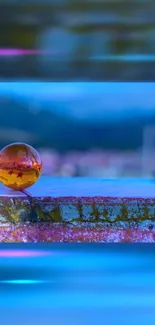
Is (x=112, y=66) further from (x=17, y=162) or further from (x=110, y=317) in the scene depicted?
(x=110, y=317)

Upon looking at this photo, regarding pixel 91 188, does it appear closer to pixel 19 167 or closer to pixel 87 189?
pixel 87 189

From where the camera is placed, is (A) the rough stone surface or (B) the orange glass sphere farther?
(B) the orange glass sphere

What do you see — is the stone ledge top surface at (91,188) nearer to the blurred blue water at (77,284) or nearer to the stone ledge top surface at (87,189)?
the stone ledge top surface at (87,189)

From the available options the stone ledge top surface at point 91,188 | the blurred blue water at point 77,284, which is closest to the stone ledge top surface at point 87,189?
the stone ledge top surface at point 91,188

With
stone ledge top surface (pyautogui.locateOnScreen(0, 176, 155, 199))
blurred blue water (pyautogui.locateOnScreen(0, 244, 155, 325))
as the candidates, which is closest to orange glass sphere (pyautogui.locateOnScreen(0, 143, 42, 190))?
stone ledge top surface (pyautogui.locateOnScreen(0, 176, 155, 199))

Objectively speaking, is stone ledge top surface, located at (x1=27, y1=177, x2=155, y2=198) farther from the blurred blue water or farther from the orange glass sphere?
the blurred blue water

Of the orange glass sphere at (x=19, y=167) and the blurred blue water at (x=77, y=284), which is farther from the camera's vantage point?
the orange glass sphere at (x=19, y=167)

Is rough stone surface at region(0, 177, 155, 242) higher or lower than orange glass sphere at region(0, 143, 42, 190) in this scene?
lower
